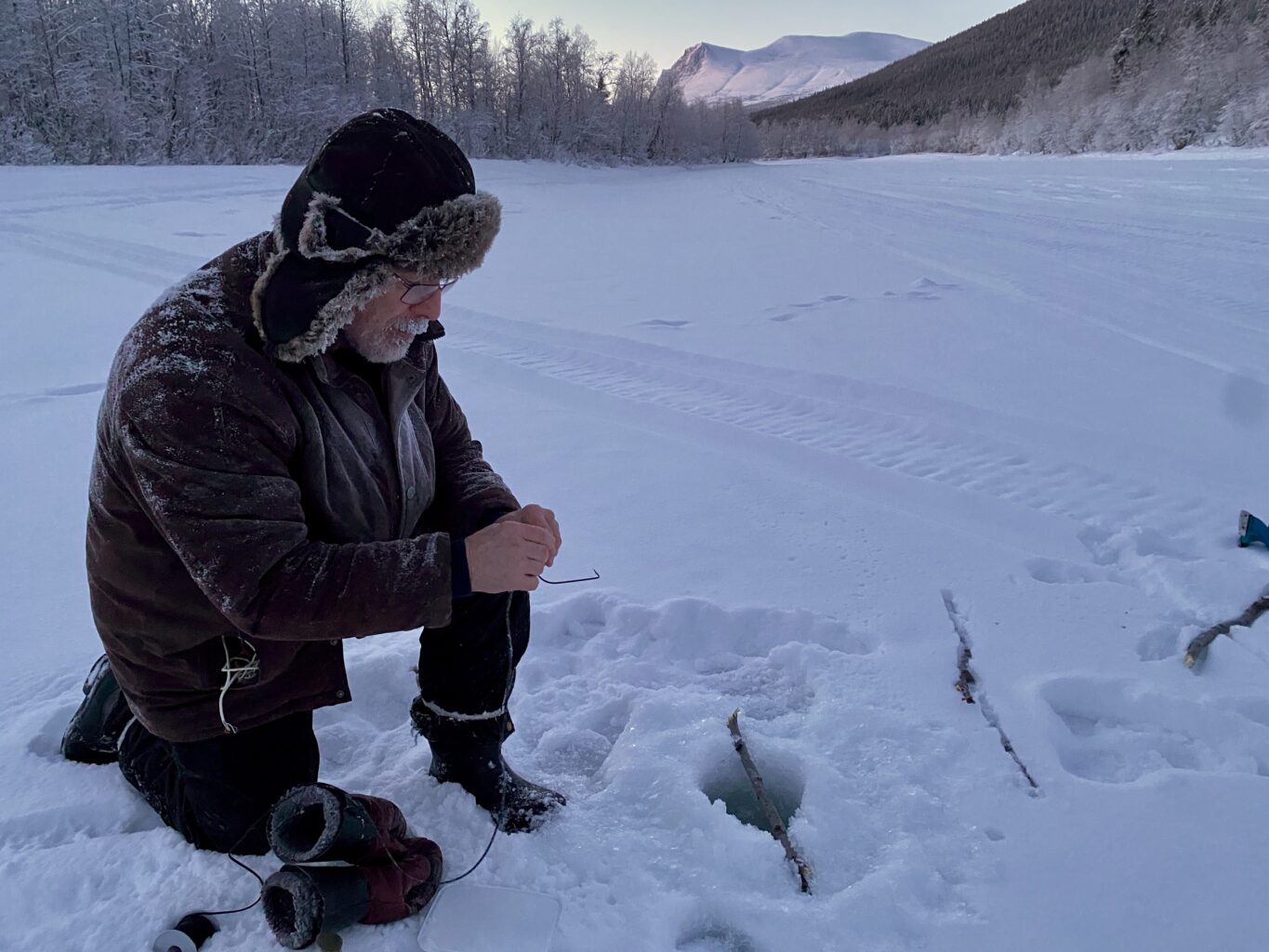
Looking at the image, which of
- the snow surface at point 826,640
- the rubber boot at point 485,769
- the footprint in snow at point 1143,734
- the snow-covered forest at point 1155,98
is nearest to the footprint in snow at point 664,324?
the snow surface at point 826,640

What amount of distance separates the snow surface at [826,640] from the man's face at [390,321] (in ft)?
3.30

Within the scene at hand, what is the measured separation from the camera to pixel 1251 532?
2.68 meters

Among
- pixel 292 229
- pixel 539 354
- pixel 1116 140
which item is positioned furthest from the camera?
pixel 1116 140

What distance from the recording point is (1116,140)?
25.3m

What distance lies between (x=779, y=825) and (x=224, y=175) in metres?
21.4

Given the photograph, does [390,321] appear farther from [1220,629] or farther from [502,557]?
[1220,629]

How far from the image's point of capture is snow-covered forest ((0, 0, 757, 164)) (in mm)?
23750

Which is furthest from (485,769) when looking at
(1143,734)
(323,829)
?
(1143,734)

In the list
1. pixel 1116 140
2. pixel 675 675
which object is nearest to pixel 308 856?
pixel 675 675

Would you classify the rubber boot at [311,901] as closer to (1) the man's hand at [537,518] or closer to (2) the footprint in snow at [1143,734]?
(1) the man's hand at [537,518]

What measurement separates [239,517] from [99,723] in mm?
987

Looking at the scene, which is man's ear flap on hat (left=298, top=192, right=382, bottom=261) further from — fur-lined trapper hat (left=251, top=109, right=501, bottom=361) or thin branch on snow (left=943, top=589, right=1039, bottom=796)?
thin branch on snow (left=943, top=589, right=1039, bottom=796)

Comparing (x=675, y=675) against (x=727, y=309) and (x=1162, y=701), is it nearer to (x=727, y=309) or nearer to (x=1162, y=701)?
(x=1162, y=701)

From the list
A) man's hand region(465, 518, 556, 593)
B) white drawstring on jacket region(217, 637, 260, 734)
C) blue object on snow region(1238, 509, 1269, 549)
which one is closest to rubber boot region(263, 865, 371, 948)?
white drawstring on jacket region(217, 637, 260, 734)
